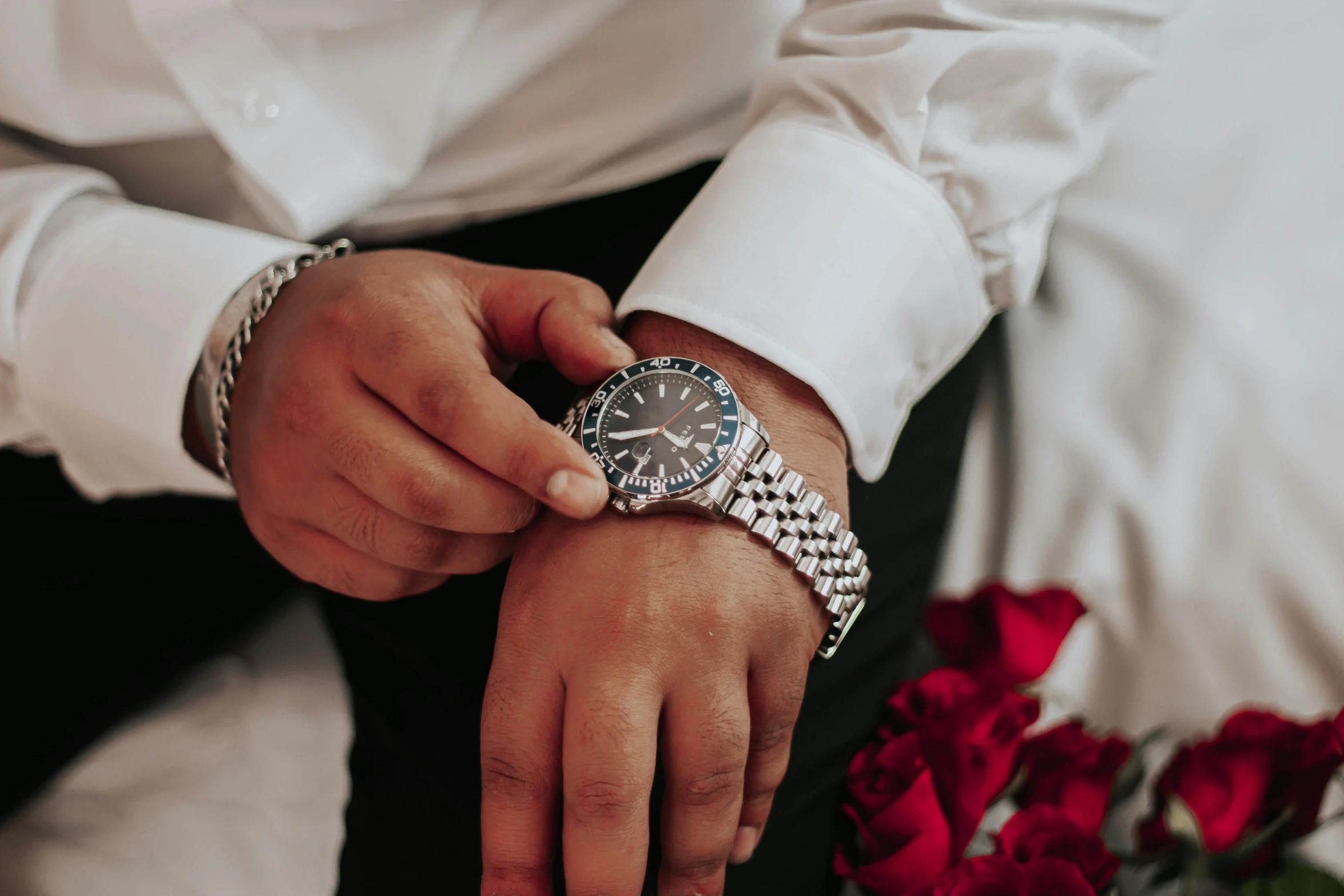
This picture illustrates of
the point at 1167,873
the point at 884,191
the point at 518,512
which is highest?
the point at 884,191

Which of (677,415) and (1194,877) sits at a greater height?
(677,415)

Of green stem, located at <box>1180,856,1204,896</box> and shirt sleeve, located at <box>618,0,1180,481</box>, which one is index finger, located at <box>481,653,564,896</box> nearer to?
shirt sleeve, located at <box>618,0,1180,481</box>

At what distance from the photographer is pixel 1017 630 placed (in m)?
0.74

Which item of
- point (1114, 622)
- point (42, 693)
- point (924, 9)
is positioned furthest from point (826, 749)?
point (42, 693)

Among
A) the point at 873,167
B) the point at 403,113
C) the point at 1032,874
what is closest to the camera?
the point at 1032,874

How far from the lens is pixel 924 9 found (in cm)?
70

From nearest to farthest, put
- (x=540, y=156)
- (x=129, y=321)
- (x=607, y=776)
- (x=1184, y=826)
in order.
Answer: (x=607, y=776) < (x=1184, y=826) < (x=129, y=321) < (x=540, y=156)

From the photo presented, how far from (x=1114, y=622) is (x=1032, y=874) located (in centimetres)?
36

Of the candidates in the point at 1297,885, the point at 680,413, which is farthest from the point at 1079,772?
the point at 680,413

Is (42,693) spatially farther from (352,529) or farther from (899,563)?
(899,563)

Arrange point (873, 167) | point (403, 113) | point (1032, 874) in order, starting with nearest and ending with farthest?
point (1032, 874), point (873, 167), point (403, 113)

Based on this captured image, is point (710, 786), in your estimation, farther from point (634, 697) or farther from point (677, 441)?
point (677, 441)

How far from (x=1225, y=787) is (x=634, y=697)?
1.46 ft

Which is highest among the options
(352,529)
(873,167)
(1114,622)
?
(873,167)
